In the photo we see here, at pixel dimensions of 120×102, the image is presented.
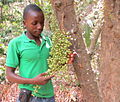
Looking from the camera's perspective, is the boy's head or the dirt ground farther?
the dirt ground

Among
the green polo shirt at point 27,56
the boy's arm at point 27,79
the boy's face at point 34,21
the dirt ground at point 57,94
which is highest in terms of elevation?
the boy's face at point 34,21

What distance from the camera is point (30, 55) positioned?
1617 mm

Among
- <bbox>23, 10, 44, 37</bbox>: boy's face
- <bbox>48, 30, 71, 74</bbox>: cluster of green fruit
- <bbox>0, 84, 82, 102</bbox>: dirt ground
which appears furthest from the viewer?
<bbox>0, 84, 82, 102</bbox>: dirt ground

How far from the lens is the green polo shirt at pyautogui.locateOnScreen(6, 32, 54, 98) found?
160cm

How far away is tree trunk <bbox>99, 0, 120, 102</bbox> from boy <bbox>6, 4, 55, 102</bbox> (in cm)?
43

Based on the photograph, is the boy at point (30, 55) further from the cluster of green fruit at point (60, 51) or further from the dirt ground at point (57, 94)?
the dirt ground at point (57, 94)

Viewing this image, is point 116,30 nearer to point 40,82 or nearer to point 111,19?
point 111,19

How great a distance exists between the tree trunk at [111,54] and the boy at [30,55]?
1.41 feet

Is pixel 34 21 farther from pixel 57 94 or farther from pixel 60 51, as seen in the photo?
pixel 57 94

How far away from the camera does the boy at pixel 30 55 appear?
61.1 inches

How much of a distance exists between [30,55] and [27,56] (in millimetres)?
25

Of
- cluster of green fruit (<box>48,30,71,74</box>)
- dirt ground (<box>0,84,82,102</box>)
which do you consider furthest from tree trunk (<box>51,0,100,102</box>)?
dirt ground (<box>0,84,82,102</box>)

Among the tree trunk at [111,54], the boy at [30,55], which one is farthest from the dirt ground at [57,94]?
the tree trunk at [111,54]

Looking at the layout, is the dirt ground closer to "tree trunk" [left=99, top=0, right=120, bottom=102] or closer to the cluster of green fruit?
"tree trunk" [left=99, top=0, right=120, bottom=102]
